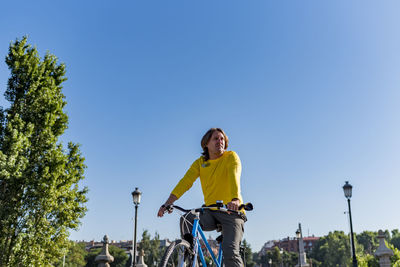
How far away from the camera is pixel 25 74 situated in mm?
16172

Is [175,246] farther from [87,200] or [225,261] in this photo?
[87,200]

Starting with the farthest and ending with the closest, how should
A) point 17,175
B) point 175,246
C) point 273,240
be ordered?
point 273,240 → point 17,175 → point 175,246

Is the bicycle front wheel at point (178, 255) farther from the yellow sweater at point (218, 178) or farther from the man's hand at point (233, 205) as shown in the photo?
the yellow sweater at point (218, 178)

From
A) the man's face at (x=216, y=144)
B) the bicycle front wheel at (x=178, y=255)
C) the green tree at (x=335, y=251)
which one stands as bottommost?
the green tree at (x=335, y=251)

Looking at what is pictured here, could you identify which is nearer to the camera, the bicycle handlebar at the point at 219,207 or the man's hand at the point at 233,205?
the bicycle handlebar at the point at 219,207

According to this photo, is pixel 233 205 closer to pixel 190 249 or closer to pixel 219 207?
pixel 219 207

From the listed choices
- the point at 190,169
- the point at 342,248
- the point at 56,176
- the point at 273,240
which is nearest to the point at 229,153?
the point at 190,169

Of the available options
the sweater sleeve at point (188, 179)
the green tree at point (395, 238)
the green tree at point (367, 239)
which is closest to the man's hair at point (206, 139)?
the sweater sleeve at point (188, 179)

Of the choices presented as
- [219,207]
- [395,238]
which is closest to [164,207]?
[219,207]

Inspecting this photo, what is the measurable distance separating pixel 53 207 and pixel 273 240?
6280 inches

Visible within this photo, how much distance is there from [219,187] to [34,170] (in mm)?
13355

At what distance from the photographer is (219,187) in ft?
13.2

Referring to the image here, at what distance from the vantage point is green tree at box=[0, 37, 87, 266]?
1408cm

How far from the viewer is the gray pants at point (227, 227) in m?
3.54
